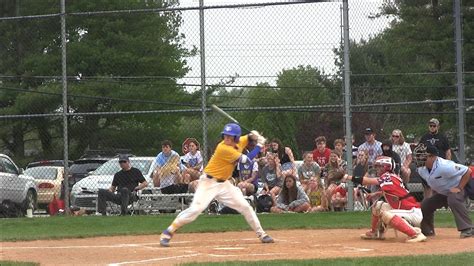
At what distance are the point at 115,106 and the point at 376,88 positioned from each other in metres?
11.8

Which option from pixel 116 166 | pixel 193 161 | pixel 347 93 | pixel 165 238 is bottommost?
pixel 165 238

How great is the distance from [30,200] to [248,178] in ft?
22.3

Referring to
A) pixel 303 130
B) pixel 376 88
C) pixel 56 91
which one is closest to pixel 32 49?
pixel 56 91

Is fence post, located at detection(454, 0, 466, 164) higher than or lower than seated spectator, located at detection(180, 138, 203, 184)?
higher

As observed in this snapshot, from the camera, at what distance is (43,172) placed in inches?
1086

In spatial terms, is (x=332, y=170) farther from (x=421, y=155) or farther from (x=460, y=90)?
(x=421, y=155)

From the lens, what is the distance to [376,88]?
21.4m

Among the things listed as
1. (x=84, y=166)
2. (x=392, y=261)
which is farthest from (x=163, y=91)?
(x=392, y=261)

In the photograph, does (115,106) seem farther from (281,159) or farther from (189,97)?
(281,159)


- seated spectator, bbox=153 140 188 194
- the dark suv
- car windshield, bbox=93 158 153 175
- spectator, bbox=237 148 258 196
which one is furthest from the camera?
the dark suv


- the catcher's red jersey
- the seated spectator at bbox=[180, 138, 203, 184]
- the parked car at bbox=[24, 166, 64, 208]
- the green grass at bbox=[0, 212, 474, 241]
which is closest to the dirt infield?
the catcher's red jersey

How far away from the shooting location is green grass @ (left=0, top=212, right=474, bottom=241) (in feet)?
49.6

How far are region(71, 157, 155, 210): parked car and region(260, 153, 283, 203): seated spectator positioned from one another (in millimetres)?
2791

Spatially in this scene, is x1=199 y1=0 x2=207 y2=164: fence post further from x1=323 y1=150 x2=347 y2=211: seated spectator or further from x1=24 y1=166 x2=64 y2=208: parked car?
x1=24 y1=166 x2=64 y2=208: parked car
